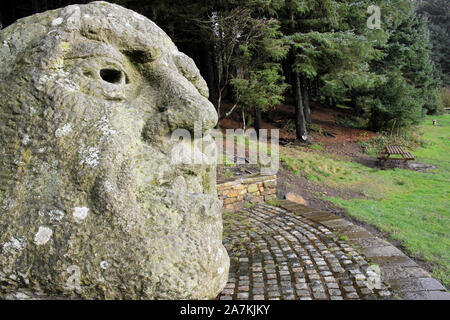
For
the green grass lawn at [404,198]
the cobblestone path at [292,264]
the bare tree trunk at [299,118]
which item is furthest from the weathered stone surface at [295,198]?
the bare tree trunk at [299,118]

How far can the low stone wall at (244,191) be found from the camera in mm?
5773

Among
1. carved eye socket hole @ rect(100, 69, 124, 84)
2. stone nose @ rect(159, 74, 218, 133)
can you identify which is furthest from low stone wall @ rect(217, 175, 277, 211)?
carved eye socket hole @ rect(100, 69, 124, 84)

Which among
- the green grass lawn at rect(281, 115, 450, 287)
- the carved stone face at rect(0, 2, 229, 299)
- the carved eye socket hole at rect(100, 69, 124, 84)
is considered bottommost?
the green grass lawn at rect(281, 115, 450, 287)

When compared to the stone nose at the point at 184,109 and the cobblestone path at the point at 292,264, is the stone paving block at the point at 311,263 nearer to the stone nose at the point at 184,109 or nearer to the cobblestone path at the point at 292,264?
the cobblestone path at the point at 292,264

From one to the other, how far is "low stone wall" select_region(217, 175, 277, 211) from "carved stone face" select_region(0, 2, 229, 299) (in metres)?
2.98

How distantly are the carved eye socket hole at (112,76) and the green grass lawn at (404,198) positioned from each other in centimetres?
427

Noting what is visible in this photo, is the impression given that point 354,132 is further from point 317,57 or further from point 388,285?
point 388,285

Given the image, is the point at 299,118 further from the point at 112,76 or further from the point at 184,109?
the point at 112,76

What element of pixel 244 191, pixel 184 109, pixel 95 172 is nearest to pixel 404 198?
pixel 244 191

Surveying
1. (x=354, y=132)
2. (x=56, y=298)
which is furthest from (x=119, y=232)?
(x=354, y=132)

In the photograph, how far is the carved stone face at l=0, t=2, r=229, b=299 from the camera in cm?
209

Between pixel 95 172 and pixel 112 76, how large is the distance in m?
1.00

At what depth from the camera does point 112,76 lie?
2752 mm

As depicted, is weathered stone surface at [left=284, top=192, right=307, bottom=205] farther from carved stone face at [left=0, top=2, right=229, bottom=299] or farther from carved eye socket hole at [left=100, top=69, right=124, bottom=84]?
carved eye socket hole at [left=100, top=69, right=124, bottom=84]
